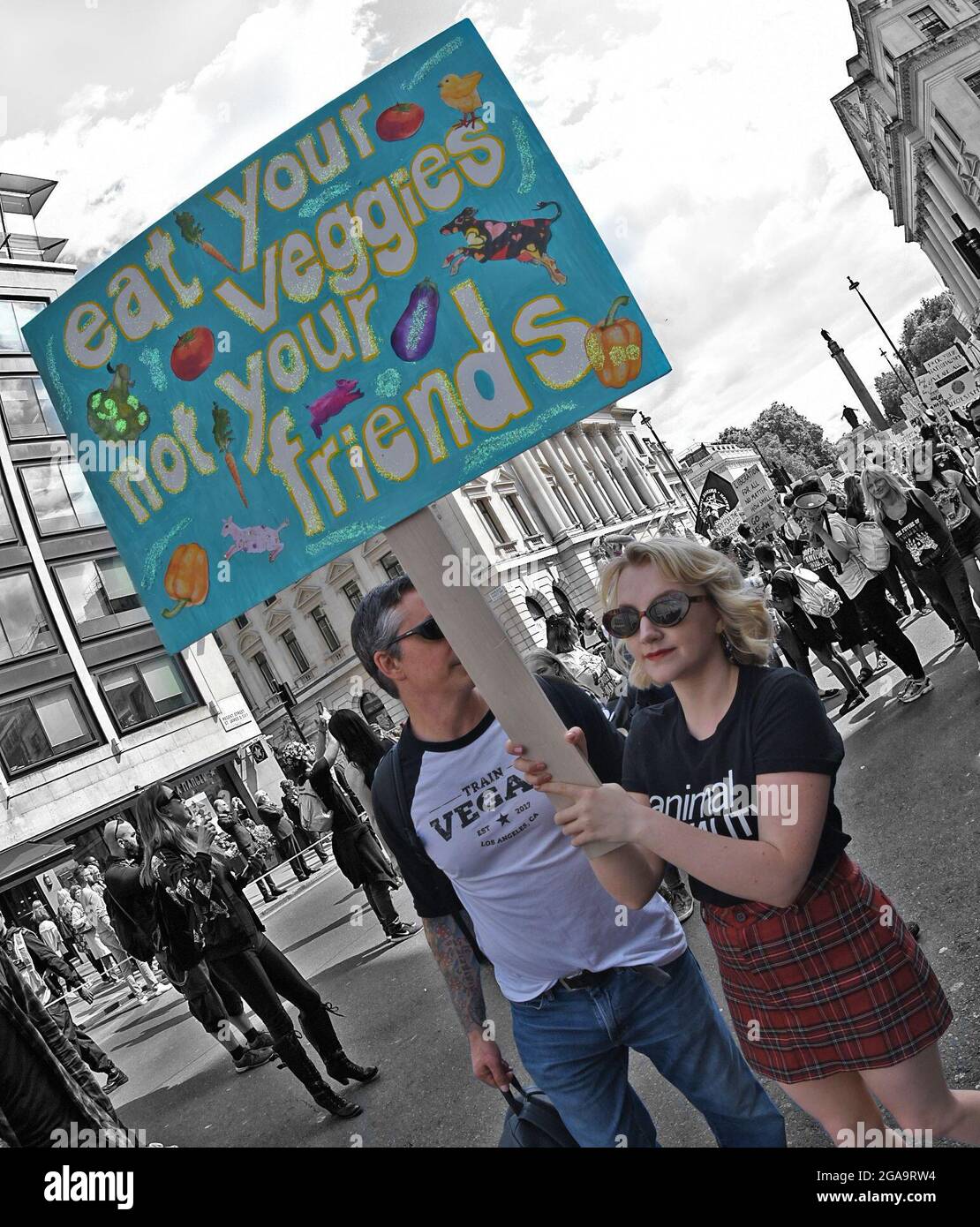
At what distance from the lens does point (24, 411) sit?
1222 inches

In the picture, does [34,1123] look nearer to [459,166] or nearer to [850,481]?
[459,166]

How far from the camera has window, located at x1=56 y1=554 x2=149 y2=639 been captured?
30375 mm

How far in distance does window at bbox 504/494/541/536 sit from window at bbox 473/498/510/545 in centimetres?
160

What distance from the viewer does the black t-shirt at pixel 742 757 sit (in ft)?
6.81

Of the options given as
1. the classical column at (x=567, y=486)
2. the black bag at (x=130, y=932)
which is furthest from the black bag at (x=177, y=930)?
the classical column at (x=567, y=486)

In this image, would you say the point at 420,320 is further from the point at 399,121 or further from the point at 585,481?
the point at 585,481

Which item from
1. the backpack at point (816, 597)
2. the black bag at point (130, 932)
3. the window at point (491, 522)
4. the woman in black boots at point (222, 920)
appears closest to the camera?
the woman in black boots at point (222, 920)

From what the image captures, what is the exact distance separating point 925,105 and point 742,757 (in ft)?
190

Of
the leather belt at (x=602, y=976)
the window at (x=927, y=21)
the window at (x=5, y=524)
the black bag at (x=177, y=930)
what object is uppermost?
the window at (x=927, y=21)

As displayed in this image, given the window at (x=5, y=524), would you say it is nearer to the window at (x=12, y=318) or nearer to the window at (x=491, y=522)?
the window at (x=12, y=318)

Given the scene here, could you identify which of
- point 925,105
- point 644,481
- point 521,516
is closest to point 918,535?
point 521,516

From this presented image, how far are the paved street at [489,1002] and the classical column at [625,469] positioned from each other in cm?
4879

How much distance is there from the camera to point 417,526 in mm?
2225

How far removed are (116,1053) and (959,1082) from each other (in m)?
10.0
